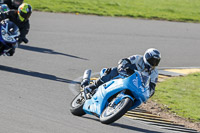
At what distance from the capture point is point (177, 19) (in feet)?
78.3

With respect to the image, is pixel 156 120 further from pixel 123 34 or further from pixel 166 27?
pixel 166 27

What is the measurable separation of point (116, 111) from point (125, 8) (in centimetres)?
1774

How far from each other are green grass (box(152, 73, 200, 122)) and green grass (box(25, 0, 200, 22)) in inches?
385

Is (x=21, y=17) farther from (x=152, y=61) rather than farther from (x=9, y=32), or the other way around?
(x=152, y=61)

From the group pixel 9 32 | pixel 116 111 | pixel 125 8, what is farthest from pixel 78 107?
pixel 125 8

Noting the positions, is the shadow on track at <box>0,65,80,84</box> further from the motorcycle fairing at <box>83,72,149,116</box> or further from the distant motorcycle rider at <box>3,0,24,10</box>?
the distant motorcycle rider at <box>3,0,24,10</box>

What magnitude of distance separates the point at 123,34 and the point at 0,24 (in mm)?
8111

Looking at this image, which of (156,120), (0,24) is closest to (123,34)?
(0,24)

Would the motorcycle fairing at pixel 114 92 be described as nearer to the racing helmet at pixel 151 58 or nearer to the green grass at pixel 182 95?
the racing helmet at pixel 151 58

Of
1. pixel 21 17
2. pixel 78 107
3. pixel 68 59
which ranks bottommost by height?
pixel 68 59

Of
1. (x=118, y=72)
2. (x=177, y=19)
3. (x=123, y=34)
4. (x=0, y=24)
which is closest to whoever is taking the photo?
(x=118, y=72)

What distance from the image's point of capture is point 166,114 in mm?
10344

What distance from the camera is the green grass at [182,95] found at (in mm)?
10688

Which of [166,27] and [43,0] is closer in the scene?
[166,27]
